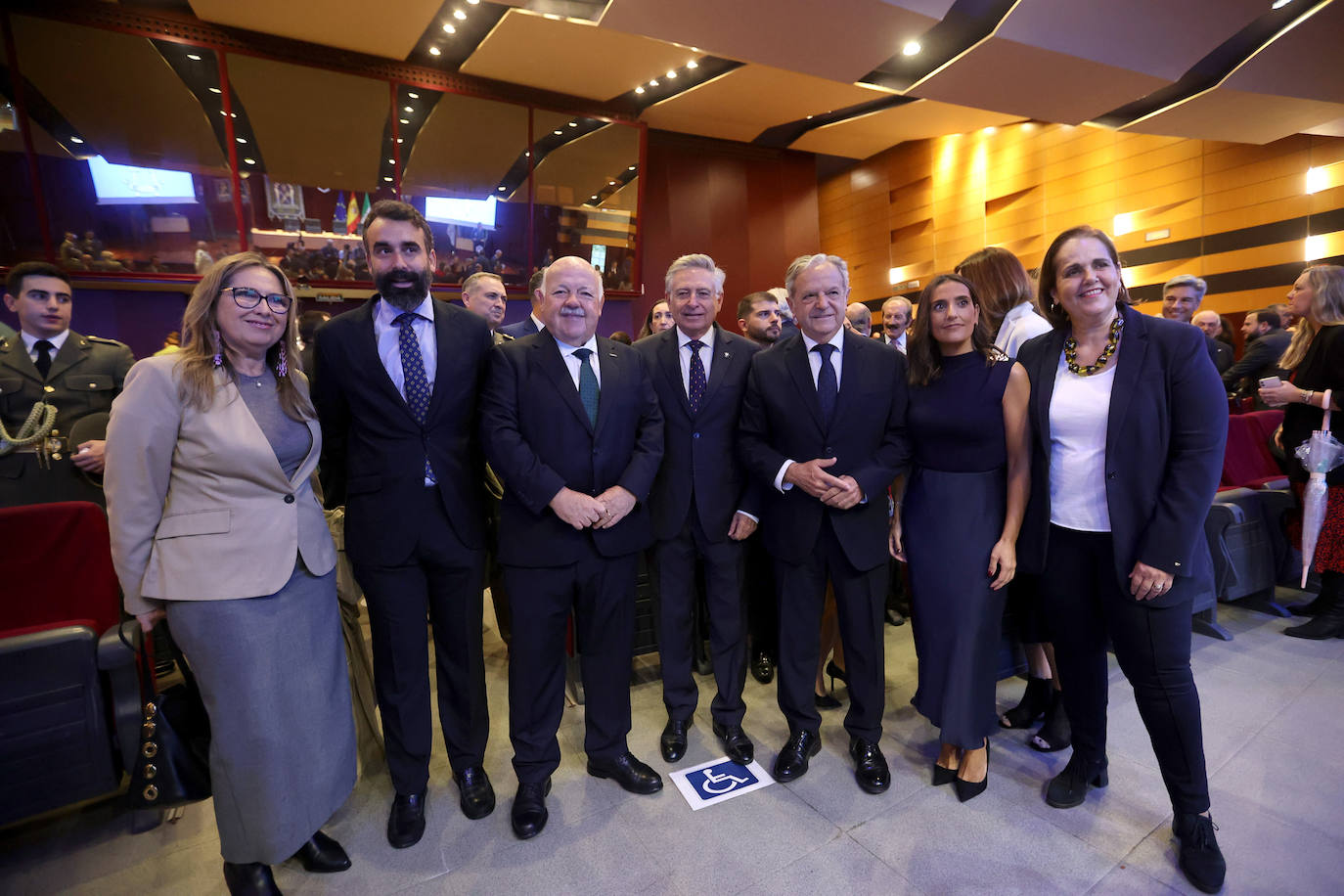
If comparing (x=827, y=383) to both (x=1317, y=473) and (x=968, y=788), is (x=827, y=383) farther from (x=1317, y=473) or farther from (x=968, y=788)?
(x=1317, y=473)

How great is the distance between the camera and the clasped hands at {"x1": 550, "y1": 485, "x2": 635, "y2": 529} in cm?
197

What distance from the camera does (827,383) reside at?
2.19m

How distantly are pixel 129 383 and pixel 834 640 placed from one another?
2.84 m

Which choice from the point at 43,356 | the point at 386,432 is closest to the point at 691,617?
the point at 386,432

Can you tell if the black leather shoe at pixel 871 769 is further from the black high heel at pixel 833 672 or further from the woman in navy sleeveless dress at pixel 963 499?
the black high heel at pixel 833 672

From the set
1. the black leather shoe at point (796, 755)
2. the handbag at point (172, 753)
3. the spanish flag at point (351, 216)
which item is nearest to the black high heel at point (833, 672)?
the black leather shoe at point (796, 755)

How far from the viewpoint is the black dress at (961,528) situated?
2037 mm

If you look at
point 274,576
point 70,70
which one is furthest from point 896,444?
point 70,70

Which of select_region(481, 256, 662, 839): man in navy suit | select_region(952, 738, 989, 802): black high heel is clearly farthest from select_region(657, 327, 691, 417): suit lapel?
select_region(952, 738, 989, 802): black high heel

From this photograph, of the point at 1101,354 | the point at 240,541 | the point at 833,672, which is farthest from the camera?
the point at 833,672

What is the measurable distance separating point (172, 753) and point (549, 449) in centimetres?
131

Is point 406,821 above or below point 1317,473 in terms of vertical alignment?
below

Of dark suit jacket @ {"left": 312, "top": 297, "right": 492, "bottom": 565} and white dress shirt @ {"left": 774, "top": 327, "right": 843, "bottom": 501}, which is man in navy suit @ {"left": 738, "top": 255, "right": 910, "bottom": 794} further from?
dark suit jacket @ {"left": 312, "top": 297, "right": 492, "bottom": 565}

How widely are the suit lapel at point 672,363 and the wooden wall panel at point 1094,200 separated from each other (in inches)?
298
